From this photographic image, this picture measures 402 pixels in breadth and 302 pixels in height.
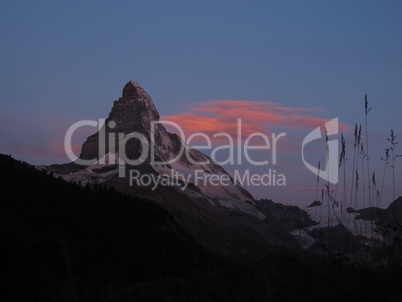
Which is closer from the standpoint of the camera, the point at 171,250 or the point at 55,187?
the point at 171,250

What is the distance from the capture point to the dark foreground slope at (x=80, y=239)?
585 inches

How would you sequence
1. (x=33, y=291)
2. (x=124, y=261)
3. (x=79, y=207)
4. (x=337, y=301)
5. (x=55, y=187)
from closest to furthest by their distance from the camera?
(x=337, y=301), (x=33, y=291), (x=124, y=261), (x=79, y=207), (x=55, y=187)

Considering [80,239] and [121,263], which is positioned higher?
[80,239]

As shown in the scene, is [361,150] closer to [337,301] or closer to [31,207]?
[337,301]

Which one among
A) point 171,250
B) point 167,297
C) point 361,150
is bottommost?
point 171,250

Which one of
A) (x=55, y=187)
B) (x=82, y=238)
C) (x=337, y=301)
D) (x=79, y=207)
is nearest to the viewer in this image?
(x=337, y=301)

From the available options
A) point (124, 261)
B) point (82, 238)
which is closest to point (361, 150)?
point (124, 261)

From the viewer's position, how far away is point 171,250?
28344 millimetres

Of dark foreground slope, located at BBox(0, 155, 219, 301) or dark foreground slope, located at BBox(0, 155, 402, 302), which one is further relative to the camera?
Answer: dark foreground slope, located at BBox(0, 155, 219, 301)

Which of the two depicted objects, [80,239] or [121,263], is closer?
[121,263]

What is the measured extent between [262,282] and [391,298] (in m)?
1.44

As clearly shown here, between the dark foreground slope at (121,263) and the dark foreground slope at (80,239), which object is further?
the dark foreground slope at (80,239)

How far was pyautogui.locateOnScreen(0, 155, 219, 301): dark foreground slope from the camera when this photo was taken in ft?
48.8

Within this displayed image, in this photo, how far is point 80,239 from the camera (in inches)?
926
